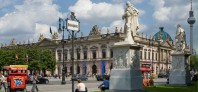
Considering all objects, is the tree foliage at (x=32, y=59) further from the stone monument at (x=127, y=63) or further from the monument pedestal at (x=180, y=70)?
the stone monument at (x=127, y=63)

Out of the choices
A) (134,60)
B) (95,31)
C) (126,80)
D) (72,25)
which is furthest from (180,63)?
(95,31)

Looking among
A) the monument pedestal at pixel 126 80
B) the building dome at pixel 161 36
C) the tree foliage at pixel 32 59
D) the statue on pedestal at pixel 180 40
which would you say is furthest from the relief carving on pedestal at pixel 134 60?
the building dome at pixel 161 36

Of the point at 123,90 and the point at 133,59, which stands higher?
the point at 133,59

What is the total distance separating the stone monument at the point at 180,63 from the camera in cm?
2988

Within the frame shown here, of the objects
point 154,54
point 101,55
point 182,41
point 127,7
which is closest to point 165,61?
point 154,54

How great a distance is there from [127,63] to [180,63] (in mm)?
12128

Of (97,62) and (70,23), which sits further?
(97,62)

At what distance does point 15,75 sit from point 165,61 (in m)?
93.0

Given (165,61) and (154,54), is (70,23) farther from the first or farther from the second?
(165,61)

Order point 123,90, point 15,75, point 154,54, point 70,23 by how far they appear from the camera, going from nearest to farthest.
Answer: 1. point 70,23
2. point 123,90
3. point 15,75
4. point 154,54

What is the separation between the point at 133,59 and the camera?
1922 centimetres

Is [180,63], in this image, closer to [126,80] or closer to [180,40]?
[180,40]

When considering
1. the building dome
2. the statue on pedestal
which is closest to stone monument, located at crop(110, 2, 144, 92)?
the statue on pedestal

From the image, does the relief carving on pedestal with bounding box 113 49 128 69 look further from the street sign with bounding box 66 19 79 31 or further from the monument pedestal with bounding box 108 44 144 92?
the street sign with bounding box 66 19 79 31
